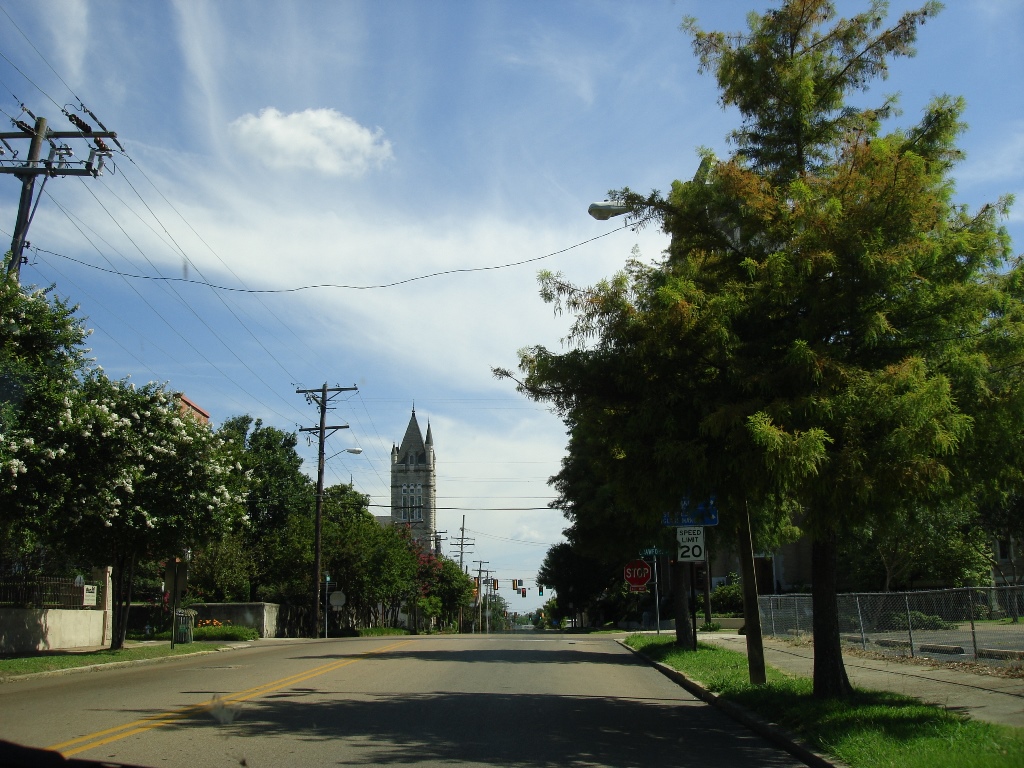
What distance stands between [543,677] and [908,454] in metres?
10.6

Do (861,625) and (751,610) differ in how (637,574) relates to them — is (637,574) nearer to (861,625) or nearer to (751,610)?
(861,625)

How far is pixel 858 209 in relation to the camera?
386 inches

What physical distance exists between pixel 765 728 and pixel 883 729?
72.2 inches

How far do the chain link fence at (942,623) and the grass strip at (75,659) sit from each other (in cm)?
1604

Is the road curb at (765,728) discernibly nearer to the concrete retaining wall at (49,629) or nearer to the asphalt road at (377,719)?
the asphalt road at (377,719)

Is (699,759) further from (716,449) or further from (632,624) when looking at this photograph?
(632,624)

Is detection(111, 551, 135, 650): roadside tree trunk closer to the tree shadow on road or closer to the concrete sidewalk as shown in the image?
the tree shadow on road

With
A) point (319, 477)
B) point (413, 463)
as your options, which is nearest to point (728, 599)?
point (319, 477)

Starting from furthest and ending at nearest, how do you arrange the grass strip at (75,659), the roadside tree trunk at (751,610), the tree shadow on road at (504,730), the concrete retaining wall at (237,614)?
the concrete retaining wall at (237,614)
the grass strip at (75,659)
the roadside tree trunk at (751,610)
the tree shadow on road at (504,730)

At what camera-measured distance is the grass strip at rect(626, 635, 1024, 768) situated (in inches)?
283

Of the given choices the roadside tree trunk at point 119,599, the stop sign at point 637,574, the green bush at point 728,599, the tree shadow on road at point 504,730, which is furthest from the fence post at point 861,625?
the green bush at point 728,599

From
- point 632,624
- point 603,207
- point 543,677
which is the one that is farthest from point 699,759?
point 632,624

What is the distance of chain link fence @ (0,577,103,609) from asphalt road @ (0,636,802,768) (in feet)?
26.2

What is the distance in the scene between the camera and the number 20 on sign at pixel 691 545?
62.3ft
